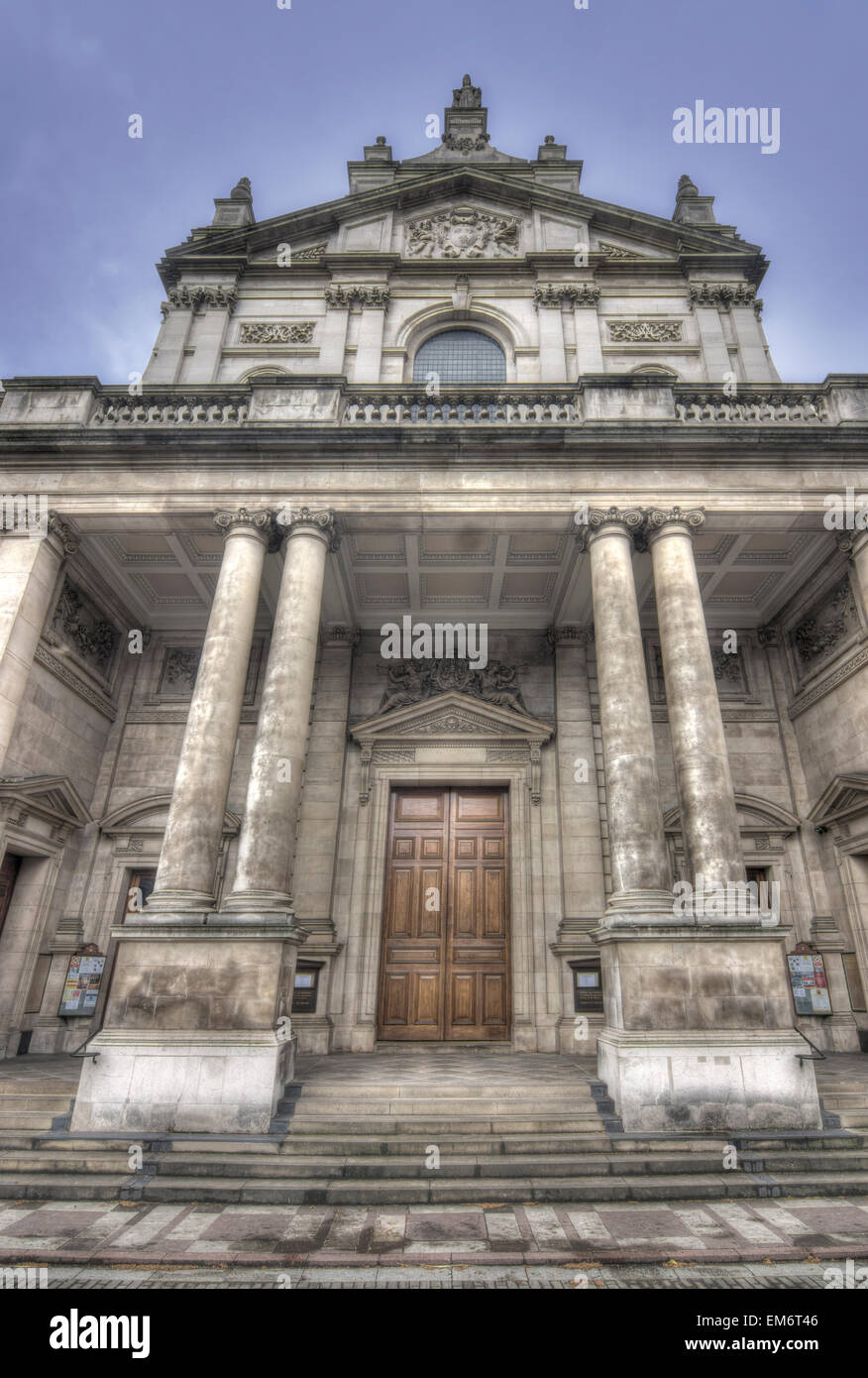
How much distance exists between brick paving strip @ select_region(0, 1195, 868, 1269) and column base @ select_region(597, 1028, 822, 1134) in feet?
4.15

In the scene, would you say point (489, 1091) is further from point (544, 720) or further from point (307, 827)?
point (544, 720)

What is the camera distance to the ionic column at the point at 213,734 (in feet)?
Result: 28.9

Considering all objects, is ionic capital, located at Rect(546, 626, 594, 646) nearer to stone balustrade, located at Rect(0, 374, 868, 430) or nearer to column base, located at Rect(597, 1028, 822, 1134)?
stone balustrade, located at Rect(0, 374, 868, 430)

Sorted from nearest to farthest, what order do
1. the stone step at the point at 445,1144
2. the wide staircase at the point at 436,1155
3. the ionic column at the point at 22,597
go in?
the wide staircase at the point at 436,1155 → the stone step at the point at 445,1144 → the ionic column at the point at 22,597

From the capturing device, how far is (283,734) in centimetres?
953

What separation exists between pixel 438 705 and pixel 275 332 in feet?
A: 33.5

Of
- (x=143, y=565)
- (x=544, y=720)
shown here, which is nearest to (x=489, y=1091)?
(x=544, y=720)

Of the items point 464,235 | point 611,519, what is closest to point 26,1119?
point 611,519

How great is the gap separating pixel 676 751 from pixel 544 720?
4622 millimetres

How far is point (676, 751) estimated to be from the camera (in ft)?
31.8

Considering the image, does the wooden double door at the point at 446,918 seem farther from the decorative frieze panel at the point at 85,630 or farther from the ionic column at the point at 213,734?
the decorative frieze panel at the point at 85,630

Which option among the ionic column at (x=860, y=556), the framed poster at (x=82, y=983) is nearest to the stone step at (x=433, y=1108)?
the framed poster at (x=82, y=983)

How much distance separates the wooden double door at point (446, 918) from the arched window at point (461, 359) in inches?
383

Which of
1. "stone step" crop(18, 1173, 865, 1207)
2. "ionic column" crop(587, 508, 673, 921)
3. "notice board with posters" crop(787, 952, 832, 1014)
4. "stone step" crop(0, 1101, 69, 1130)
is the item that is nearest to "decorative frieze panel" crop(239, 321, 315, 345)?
"ionic column" crop(587, 508, 673, 921)
